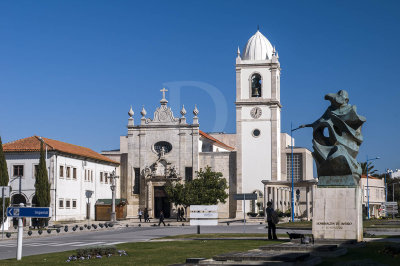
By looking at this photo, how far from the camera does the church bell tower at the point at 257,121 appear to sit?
2827 inches

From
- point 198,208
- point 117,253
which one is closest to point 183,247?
point 117,253

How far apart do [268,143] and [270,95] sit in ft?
16.9

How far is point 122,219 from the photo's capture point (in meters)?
71.4

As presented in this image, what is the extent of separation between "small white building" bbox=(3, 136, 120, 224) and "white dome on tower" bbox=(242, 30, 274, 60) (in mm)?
20000

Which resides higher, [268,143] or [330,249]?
[268,143]

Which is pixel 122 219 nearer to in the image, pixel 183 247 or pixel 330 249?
pixel 183 247

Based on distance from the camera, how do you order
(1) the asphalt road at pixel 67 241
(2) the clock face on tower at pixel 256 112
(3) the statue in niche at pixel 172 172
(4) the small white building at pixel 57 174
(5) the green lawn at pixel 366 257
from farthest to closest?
(3) the statue in niche at pixel 172 172 < (2) the clock face on tower at pixel 256 112 < (4) the small white building at pixel 57 174 < (1) the asphalt road at pixel 67 241 < (5) the green lawn at pixel 366 257

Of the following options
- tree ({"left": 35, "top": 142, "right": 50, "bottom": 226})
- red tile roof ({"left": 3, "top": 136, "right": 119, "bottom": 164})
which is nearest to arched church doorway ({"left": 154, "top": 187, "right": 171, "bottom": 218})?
red tile roof ({"left": 3, "top": 136, "right": 119, "bottom": 164})

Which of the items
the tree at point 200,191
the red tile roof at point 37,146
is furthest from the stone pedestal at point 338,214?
the tree at point 200,191

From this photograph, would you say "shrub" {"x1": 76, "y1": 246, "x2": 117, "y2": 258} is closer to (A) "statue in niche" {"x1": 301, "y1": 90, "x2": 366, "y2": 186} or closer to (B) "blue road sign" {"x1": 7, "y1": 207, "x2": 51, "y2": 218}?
(B) "blue road sign" {"x1": 7, "y1": 207, "x2": 51, "y2": 218}

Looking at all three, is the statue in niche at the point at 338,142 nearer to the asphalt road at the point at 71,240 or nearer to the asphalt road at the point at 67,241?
the asphalt road at the point at 71,240

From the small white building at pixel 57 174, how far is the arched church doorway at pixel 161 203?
24.2 ft

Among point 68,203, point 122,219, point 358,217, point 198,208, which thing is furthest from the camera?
point 122,219

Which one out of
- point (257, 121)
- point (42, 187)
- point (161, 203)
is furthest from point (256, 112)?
point (42, 187)
